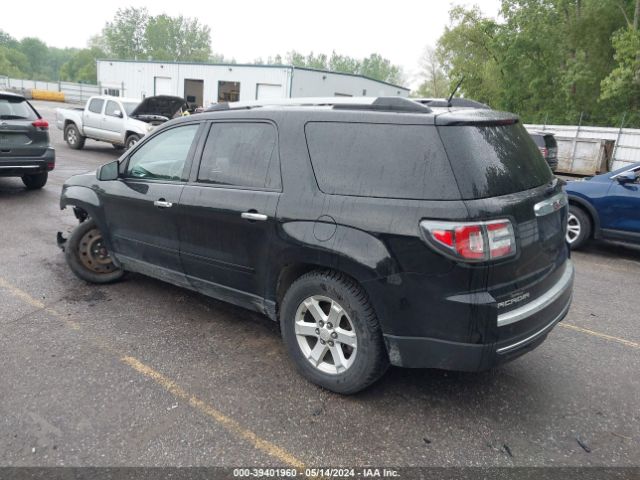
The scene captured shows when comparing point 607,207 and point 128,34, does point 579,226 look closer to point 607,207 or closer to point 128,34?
point 607,207

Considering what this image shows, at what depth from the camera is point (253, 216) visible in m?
3.34

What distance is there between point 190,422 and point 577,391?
2.54 m

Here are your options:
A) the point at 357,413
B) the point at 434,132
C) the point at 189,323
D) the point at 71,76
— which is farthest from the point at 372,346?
the point at 71,76

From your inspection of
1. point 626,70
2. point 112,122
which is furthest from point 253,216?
point 626,70

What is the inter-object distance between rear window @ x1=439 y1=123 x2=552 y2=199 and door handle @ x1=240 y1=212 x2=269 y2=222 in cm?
126

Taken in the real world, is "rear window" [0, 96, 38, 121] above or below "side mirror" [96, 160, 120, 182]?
above

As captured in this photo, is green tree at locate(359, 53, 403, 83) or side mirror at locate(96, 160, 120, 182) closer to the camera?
side mirror at locate(96, 160, 120, 182)

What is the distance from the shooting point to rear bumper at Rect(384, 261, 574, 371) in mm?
2699

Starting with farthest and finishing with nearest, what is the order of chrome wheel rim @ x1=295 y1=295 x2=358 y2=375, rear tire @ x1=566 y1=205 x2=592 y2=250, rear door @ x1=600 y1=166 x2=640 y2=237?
rear tire @ x1=566 y1=205 x2=592 y2=250
rear door @ x1=600 y1=166 x2=640 y2=237
chrome wheel rim @ x1=295 y1=295 x2=358 y2=375

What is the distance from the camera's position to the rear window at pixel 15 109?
820 centimetres

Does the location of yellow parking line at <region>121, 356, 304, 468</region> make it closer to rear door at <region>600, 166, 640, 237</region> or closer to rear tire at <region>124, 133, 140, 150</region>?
rear door at <region>600, 166, 640, 237</region>

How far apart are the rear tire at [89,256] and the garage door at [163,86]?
36.2 meters

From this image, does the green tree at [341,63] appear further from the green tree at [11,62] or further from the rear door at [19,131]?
the rear door at [19,131]

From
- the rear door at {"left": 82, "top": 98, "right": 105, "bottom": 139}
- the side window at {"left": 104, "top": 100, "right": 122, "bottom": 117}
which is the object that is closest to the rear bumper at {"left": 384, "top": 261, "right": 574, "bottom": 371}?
the side window at {"left": 104, "top": 100, "right": 122, "bottom": 117}
